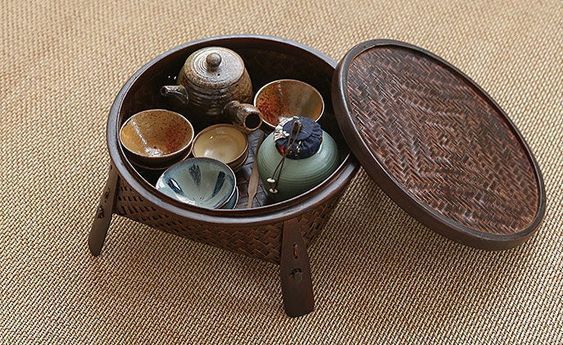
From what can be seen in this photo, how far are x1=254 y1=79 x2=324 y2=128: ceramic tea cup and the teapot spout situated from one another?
0.13 m

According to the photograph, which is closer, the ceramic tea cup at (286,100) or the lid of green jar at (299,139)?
the lid of green jar at (299,139)

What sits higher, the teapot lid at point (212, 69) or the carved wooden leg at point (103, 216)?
the teapot lid at point (212, 69)

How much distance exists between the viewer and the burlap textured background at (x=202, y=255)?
3.90ft

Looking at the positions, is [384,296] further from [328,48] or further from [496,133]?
[328,48]

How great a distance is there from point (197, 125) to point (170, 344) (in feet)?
1.22

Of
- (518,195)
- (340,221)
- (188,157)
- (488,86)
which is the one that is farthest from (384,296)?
(488,86)

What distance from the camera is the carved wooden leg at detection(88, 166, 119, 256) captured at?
113 centimetres

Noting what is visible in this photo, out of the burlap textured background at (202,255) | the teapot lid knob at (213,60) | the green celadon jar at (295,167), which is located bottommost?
the burlap textured background at (202,255)

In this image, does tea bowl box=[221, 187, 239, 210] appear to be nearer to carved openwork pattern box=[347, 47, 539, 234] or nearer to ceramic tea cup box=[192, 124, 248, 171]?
ceramic tea cup box=[192, 124, 248, 171]

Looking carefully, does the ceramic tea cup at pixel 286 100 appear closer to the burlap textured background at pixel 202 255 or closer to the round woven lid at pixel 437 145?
the round woven lid at pixel 437 145

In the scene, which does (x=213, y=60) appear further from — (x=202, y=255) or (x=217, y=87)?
(x=202, y=255)

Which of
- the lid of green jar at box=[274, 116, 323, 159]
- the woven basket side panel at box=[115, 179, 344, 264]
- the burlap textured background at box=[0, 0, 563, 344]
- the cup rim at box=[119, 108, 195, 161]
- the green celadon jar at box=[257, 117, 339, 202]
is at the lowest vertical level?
the burlap textured background at box=[0, 0, 563, 344]

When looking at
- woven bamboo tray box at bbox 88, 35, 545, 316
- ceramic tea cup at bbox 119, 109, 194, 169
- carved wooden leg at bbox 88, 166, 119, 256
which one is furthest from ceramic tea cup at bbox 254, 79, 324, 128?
carved wooden leg at bbox 88, 166, 119, 256

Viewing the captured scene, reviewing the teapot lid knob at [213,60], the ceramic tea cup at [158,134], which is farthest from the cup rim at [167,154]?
the teapot lid knob at [213,60]
